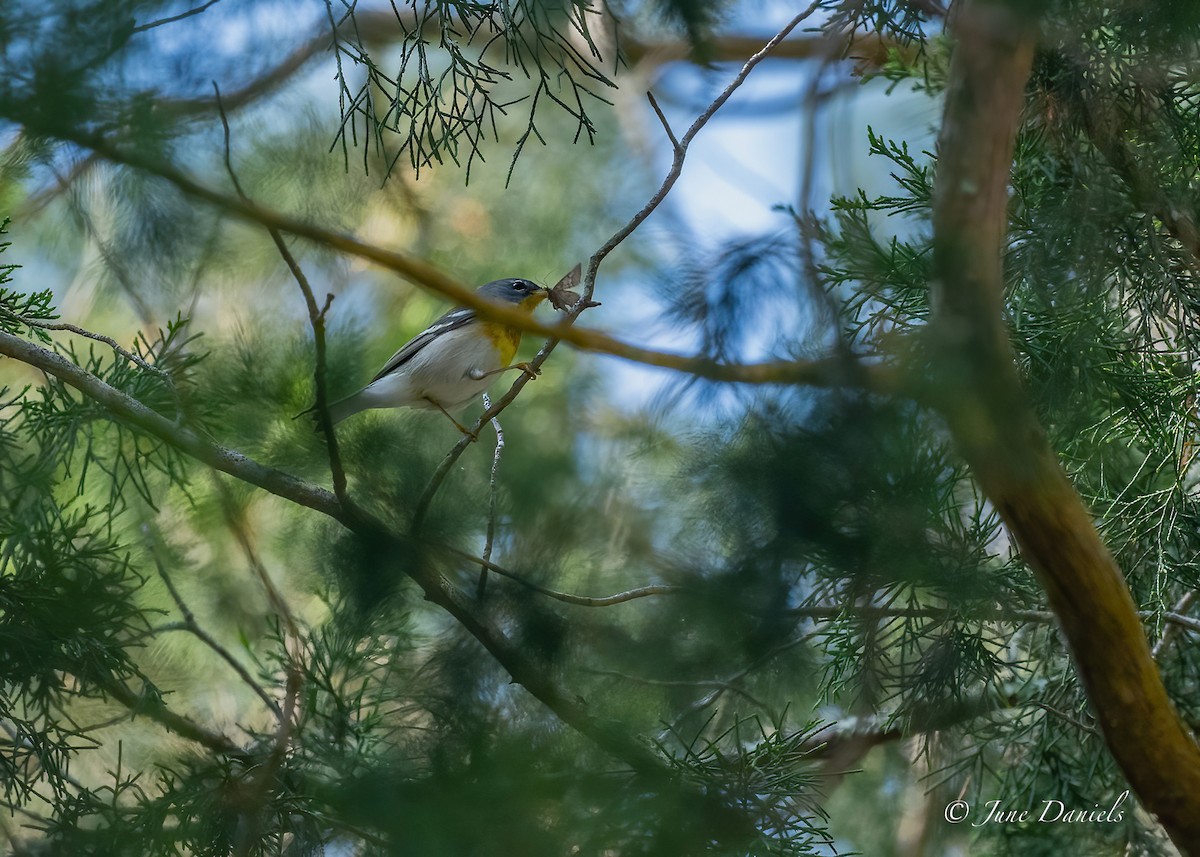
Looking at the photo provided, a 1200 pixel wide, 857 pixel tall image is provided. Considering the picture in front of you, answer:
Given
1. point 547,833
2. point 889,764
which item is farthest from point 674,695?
point 889,764

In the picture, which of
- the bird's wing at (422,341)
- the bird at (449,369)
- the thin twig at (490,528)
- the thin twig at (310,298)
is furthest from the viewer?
the bird's wing at (422,341)

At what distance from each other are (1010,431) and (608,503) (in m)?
2.00

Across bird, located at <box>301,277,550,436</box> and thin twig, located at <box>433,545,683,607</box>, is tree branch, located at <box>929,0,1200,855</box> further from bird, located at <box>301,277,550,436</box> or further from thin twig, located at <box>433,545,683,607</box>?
bird, located at <box>301,277,550,436</box>

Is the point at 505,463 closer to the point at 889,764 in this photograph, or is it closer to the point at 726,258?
the point at 726,258

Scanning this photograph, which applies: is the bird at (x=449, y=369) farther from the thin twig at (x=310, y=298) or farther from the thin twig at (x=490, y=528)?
the thin twig at (x=310, y=298)

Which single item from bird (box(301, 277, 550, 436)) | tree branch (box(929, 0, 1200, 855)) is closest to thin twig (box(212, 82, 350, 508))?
tree branch (box(929, 0, 1200, 855))

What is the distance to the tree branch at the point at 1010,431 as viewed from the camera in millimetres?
1159

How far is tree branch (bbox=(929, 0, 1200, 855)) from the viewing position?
3.80ft

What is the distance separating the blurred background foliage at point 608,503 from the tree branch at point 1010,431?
13 centimetres

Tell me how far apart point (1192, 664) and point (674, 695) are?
5.15ft

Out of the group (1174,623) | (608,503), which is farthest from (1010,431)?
(608,503)

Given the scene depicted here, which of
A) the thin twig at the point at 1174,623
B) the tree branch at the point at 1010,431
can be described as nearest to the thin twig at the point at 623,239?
the tree branch at the point at 1010,431

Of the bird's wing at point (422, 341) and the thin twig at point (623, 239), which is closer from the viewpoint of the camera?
the thin twig at point (623, 239)

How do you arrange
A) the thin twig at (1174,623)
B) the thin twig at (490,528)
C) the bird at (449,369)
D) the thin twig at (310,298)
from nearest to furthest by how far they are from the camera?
the thin twig at (310,298) → the thin twig at (490,528) → the thin twig at (1174,623) → the bird at (449,369)
